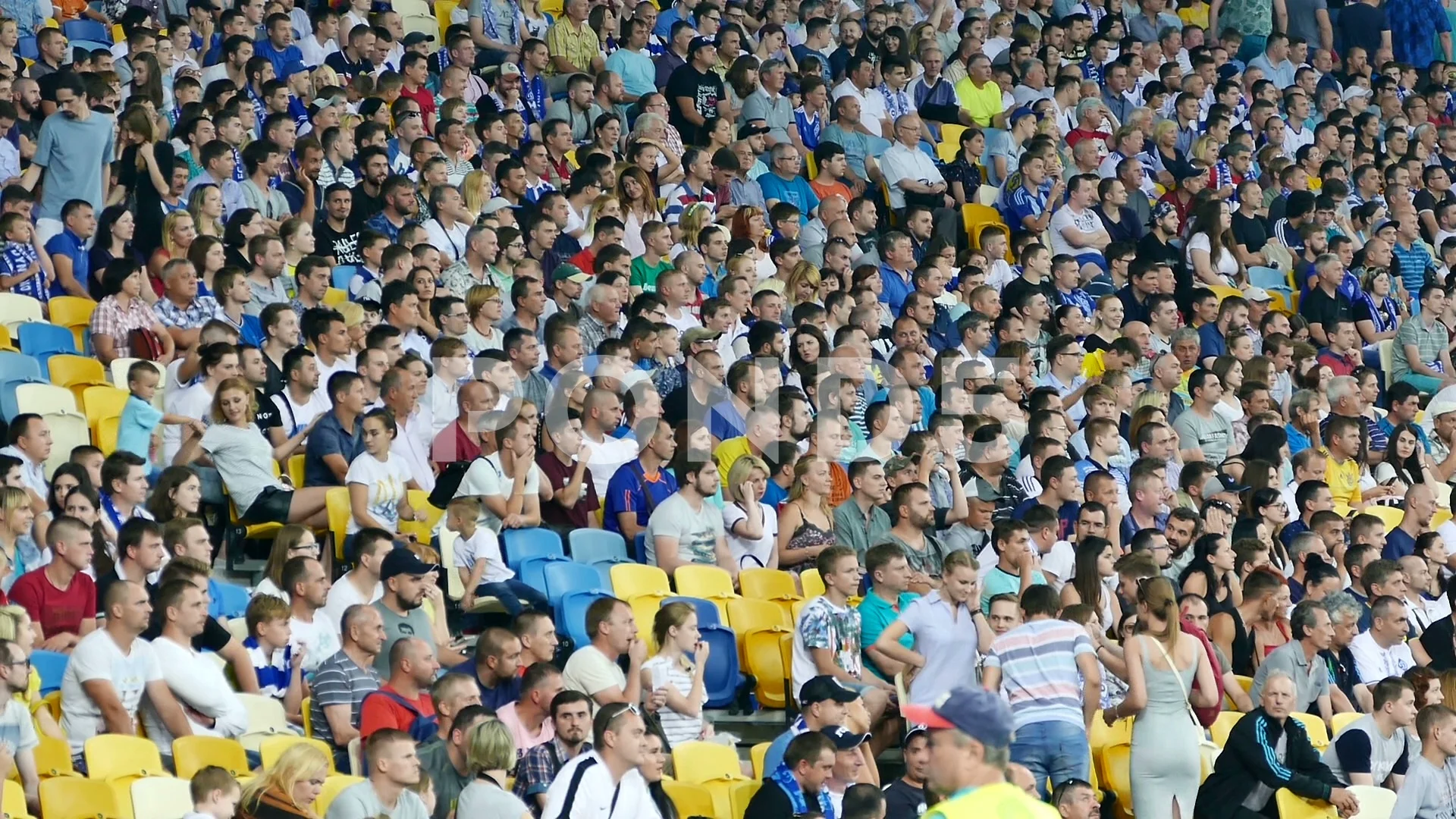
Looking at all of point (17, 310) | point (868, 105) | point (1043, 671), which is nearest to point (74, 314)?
point (17, 310)

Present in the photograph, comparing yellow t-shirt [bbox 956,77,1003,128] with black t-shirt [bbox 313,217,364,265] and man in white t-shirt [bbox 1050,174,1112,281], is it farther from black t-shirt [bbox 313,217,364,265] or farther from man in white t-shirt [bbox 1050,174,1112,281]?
black t-shirt [bbox 313,217,364,265]

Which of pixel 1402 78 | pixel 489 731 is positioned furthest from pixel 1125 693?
pixel 1402 78

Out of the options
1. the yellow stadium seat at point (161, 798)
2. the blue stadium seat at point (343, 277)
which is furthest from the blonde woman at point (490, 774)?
the blue stadium seat at point (343, 277)

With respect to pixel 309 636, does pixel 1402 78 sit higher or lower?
lower

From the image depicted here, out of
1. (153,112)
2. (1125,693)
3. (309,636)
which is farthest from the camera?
(153,112)

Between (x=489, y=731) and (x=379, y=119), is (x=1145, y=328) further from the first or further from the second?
(x=489, y=731)

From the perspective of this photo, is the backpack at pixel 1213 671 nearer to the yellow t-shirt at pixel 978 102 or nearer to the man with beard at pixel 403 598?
the man with beard at pixel 403 598

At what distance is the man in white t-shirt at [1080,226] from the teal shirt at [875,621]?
571cm

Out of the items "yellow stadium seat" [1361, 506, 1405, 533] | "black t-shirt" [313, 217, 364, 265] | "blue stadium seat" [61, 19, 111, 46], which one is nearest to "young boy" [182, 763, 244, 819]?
"black t-shirt" [313, 217, 364, 265]

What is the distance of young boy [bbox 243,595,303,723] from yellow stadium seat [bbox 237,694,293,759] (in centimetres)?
12

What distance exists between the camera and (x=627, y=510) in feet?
31.7

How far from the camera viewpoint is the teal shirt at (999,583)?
9.15 metres

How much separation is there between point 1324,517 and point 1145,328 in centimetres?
258

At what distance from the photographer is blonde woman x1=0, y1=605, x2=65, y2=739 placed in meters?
7.00
